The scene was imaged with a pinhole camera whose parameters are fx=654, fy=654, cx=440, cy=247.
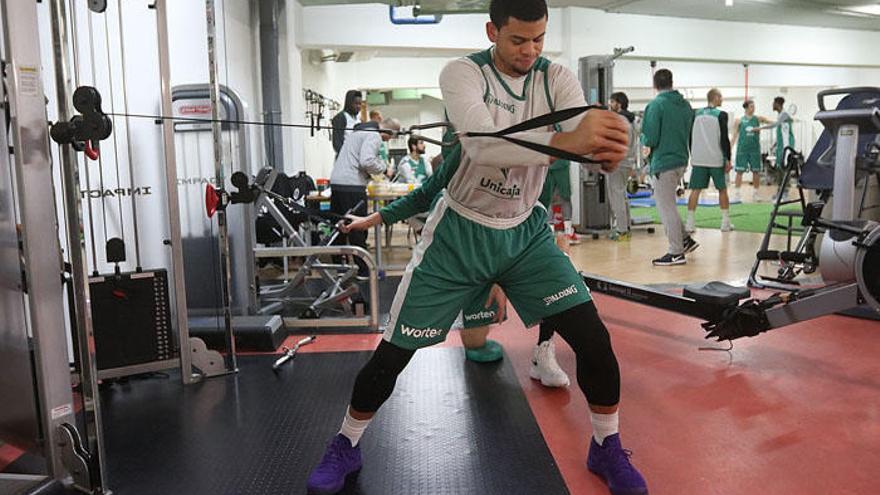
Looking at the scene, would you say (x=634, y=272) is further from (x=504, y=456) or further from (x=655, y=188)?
(x=504, y=456)

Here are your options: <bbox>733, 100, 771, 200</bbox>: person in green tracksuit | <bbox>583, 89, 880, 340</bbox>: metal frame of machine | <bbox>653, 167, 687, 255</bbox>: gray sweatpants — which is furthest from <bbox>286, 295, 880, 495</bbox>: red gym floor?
<bbox>733, 100, 771, 200</bbox>: person in green tracksuit

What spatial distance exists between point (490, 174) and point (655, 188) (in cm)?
494

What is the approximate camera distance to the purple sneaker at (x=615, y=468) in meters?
Answer: 1.93

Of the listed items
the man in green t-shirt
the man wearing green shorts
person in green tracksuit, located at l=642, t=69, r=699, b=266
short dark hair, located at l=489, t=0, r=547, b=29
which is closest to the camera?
short dark hair, located at l=489, t=0, r=547, b=29

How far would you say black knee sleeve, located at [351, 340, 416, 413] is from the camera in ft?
6.34

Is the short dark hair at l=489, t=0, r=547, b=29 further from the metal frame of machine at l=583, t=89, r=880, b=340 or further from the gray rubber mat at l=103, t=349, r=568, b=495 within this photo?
the metal frame of machine at l=583, t=89, r=880, b=340

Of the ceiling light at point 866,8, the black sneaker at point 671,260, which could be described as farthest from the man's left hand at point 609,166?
the ceiling light at point 866,8

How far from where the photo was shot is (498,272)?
198 centimetres

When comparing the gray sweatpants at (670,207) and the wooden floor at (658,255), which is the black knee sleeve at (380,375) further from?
the gray sweatpants at (670,207)

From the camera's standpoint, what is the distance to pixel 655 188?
254 inches

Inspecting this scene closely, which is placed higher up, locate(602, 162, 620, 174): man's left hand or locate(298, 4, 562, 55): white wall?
locate(298, 4, 562, 55): white wall

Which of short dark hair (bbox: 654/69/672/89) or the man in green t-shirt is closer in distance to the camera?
short dark hair (bbox: 654/69/672/89)

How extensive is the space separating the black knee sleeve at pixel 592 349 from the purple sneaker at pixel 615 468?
162 mm

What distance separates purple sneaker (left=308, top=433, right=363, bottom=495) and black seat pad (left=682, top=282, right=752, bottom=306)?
182 cm
